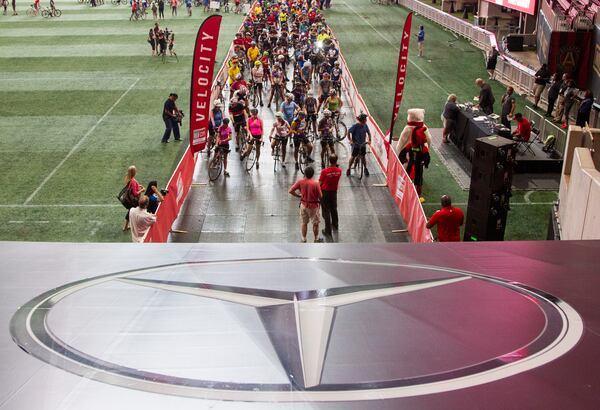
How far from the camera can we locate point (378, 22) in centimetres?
4725

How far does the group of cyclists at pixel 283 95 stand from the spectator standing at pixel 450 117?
2.33m

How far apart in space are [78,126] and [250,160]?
672 centimetres

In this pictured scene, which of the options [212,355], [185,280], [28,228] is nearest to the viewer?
[212,355]

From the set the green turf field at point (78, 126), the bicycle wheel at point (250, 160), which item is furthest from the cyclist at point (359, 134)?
the green turf field at point (78, 126)

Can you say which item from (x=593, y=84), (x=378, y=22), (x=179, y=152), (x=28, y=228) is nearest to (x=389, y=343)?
(x=28, y=228)

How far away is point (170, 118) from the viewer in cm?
1975

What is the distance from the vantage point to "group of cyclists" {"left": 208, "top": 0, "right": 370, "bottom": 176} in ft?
57.0

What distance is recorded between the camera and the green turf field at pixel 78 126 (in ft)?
48.6

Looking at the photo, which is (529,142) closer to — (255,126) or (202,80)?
(255,126)

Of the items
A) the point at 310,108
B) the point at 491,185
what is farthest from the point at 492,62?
the point at 491,185

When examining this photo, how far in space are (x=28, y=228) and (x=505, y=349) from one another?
435 inches

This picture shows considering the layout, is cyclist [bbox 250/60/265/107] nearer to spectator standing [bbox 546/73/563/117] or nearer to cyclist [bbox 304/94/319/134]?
cyclist [bbox 304/94/319/134]

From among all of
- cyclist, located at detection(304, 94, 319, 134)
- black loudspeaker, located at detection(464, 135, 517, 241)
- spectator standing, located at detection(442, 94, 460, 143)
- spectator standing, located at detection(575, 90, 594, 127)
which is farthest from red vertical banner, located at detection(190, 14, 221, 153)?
spectator standing, located at detection(575, 90, 594, 127)

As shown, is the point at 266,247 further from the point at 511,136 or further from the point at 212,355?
the point at 511,136
